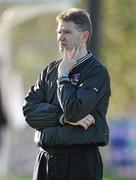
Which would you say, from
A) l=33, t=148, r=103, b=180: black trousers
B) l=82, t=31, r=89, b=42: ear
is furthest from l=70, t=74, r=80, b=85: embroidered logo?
l=33, t=148, r=103, b=180: black trousers

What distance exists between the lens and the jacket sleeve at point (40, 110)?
25.7ft

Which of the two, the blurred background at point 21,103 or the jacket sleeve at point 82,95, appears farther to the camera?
the blurred background at point 21,103

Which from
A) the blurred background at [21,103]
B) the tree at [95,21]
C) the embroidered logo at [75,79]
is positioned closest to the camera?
the embroidered logo at [75,79]

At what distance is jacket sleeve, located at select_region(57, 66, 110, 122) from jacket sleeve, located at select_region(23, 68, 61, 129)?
0.19m

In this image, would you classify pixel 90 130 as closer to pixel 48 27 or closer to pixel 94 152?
pixel 94 152

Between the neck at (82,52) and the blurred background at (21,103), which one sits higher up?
the blurred background at (21,103)

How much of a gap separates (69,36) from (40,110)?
63 cm

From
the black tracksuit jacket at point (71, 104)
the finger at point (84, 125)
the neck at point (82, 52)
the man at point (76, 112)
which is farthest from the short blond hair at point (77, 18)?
the finger at point (84, 125)

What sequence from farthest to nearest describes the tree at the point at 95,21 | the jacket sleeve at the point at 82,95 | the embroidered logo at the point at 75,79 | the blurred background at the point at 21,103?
the tree at the point at 95,21
the blurred background at the point at 21,103
the embroidered logo at the point at 75,79
the jacket sleeve at the point at 82,95

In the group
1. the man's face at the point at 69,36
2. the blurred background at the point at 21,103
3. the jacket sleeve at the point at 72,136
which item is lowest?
the jacket sleeve at the point at 72,136

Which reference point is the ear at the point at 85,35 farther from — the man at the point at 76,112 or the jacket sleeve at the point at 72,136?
the jacket sleeve at the point at 72,136

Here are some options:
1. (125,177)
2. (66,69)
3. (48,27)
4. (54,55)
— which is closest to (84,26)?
(66,69)

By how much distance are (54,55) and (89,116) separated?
521 inches

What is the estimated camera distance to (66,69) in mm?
7766
